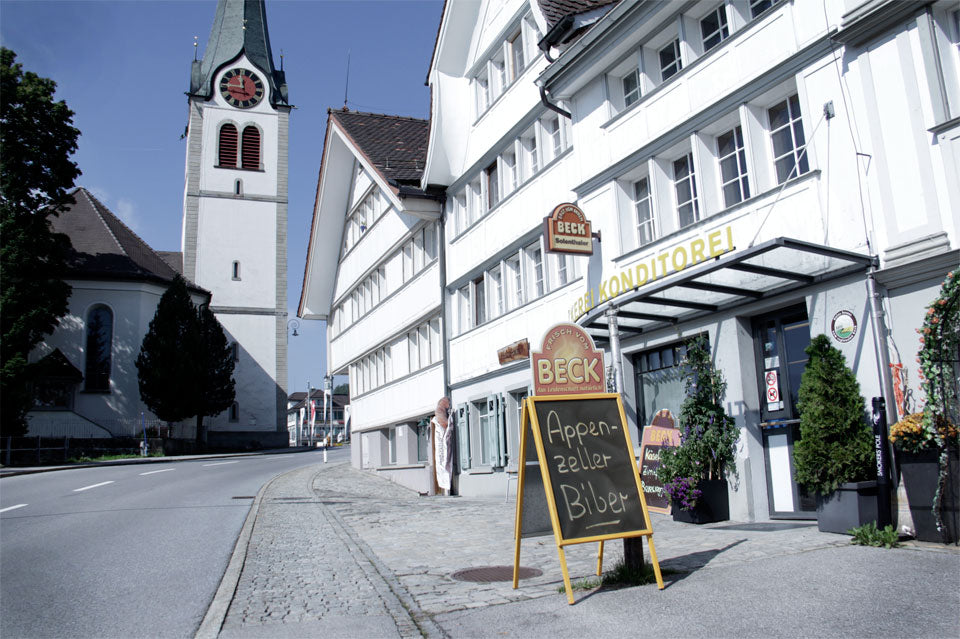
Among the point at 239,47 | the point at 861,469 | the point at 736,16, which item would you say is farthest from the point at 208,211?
the point at 861,469

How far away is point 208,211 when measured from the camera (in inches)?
2223

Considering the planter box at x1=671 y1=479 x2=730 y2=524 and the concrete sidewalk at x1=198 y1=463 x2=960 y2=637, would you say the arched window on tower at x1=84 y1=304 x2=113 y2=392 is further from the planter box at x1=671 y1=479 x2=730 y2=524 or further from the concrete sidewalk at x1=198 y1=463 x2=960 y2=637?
the planter box at x1=671 y1=479 x2=730 y2=524

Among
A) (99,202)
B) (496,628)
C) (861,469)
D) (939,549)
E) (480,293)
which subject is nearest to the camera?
(496,628)

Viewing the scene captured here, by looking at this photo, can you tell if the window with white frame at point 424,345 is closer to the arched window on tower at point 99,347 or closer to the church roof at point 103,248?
the arched window on tower at point 99,347

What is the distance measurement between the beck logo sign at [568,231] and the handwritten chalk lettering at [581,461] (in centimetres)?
686

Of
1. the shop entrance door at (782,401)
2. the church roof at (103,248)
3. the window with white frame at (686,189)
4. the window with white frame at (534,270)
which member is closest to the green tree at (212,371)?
the church roof at (103,248)

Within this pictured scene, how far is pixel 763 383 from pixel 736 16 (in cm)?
502

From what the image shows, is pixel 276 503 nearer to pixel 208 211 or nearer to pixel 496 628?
pixel 496 628

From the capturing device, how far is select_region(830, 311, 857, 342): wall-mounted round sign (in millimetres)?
8820

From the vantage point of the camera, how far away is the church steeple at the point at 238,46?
2368 inches

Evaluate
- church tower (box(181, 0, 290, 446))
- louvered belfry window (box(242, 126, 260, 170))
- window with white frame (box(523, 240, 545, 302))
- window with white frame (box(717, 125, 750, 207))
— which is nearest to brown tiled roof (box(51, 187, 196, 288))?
church tower (box(181, 0, 290, 446))

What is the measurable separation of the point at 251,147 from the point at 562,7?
47855 mm

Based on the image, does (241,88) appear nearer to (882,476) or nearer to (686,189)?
(686,189)

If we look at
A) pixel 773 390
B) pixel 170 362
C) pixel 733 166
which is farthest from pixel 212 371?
pixel 773 390
